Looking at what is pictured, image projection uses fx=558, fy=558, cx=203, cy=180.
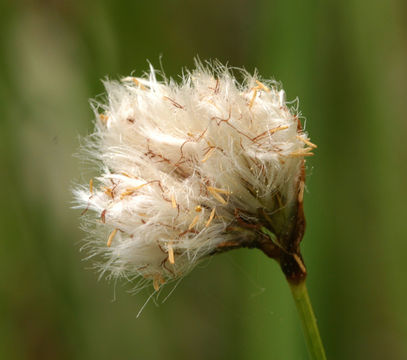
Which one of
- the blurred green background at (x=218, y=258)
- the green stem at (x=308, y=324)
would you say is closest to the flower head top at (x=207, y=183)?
the green stem at (x=308, y=324)

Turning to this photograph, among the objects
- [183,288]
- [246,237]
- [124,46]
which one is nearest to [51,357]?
[183,288]

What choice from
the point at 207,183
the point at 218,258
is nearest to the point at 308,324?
the point at 207,183

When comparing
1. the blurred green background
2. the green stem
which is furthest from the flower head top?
the blurred green background

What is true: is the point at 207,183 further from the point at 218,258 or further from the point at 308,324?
the point at 218,258

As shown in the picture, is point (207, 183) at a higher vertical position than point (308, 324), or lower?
higher

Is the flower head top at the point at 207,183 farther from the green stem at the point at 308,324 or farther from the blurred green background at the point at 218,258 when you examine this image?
the blurred green background at the point at 218,258

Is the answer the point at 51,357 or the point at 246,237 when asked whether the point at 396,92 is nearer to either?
the point at 246,237

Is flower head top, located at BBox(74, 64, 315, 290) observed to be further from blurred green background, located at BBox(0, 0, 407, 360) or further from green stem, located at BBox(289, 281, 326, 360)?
blurred green background, located at BBox(0, 0, 407, 360)
